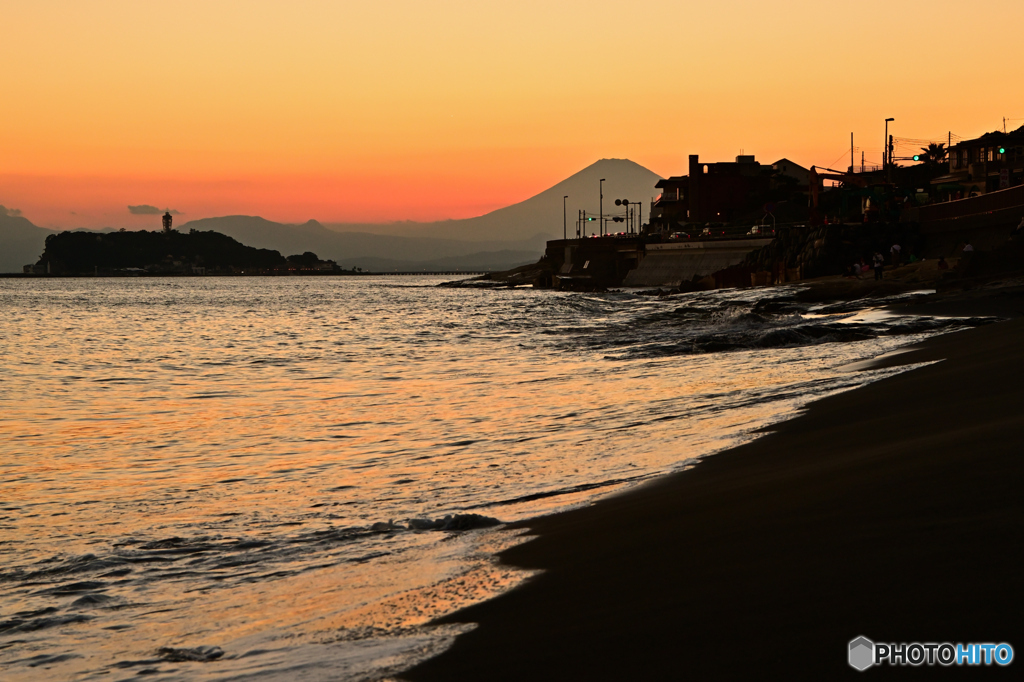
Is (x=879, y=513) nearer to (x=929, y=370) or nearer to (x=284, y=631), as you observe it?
(x=284, y=631)

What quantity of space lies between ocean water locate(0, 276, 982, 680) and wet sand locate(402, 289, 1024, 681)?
0.44 metres

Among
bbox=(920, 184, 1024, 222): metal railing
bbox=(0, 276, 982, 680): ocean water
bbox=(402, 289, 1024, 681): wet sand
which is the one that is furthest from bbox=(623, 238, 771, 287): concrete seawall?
bbox=(402, 289, 1024, 681): wet sand

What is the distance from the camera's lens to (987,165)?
78.6m

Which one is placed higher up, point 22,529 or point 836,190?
point 836,190

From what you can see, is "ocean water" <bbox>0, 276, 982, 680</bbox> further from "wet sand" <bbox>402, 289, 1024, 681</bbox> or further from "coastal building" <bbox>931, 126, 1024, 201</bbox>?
"coastal building" <bbox>931, 126, 1024, 201</bbox>

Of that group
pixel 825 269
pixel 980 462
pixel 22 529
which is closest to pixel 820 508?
pixel 980 462

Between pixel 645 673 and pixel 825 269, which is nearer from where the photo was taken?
pixel 645 673

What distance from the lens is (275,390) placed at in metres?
18.7

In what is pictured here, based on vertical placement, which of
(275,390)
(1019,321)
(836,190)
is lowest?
(275,390)

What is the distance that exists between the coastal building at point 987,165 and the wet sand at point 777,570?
3110 inches

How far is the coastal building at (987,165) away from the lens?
76.2 m

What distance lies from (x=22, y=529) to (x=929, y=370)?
34.6ft

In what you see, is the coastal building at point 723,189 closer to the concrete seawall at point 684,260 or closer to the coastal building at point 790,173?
the coastal building at point 790,173

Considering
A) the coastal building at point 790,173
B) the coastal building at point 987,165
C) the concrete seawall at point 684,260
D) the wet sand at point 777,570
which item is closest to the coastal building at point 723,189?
the coastal building at point 790,173
